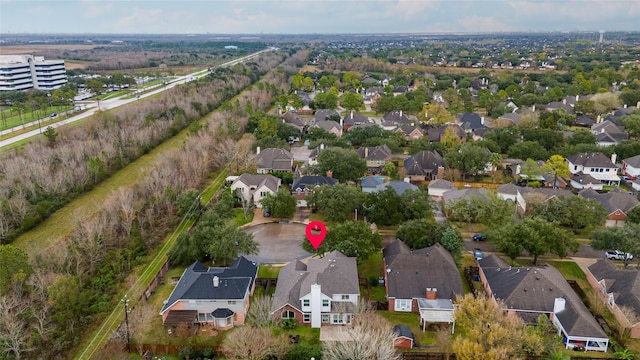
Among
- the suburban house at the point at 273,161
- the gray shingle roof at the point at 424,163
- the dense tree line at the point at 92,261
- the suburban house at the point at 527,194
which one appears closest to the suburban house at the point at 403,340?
the dense tree line at the point at 92,261

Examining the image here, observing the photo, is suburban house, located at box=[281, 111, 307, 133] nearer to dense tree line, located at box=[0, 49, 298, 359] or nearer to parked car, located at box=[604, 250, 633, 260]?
dense tree line, located at box=[0, 49, 298, 359]

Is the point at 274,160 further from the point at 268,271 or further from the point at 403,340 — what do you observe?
the point at 403,340

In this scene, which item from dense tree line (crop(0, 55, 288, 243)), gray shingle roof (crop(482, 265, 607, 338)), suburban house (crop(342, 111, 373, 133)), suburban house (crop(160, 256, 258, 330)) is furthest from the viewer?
suburban house (crop(342, 111, 373, 133))

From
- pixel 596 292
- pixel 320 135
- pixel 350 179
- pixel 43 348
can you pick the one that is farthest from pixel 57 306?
pixel 320 135

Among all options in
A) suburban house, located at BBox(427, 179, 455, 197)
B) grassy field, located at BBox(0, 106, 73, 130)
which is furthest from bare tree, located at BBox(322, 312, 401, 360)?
grassy field, located at BBox(0, 106, 73, 130)

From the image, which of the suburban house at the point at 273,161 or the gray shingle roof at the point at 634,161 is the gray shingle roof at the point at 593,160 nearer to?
the gray shingle roof at the point at 634,161

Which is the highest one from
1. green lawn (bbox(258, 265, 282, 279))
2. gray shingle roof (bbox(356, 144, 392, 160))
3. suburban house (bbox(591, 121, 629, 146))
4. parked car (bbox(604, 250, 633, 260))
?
suburban house (bbox(591, 121, 629, 146))

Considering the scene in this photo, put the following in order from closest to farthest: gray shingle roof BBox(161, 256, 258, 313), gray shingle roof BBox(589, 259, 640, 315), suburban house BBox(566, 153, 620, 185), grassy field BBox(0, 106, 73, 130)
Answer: gray shingle roof BBox(589, 259, 640, 315), gray shingle roof BBox(161, 256, 258, 313), suburban house BBox(566, 153, 620, 185), grassy field BBox(0, 106, 73, 130)
